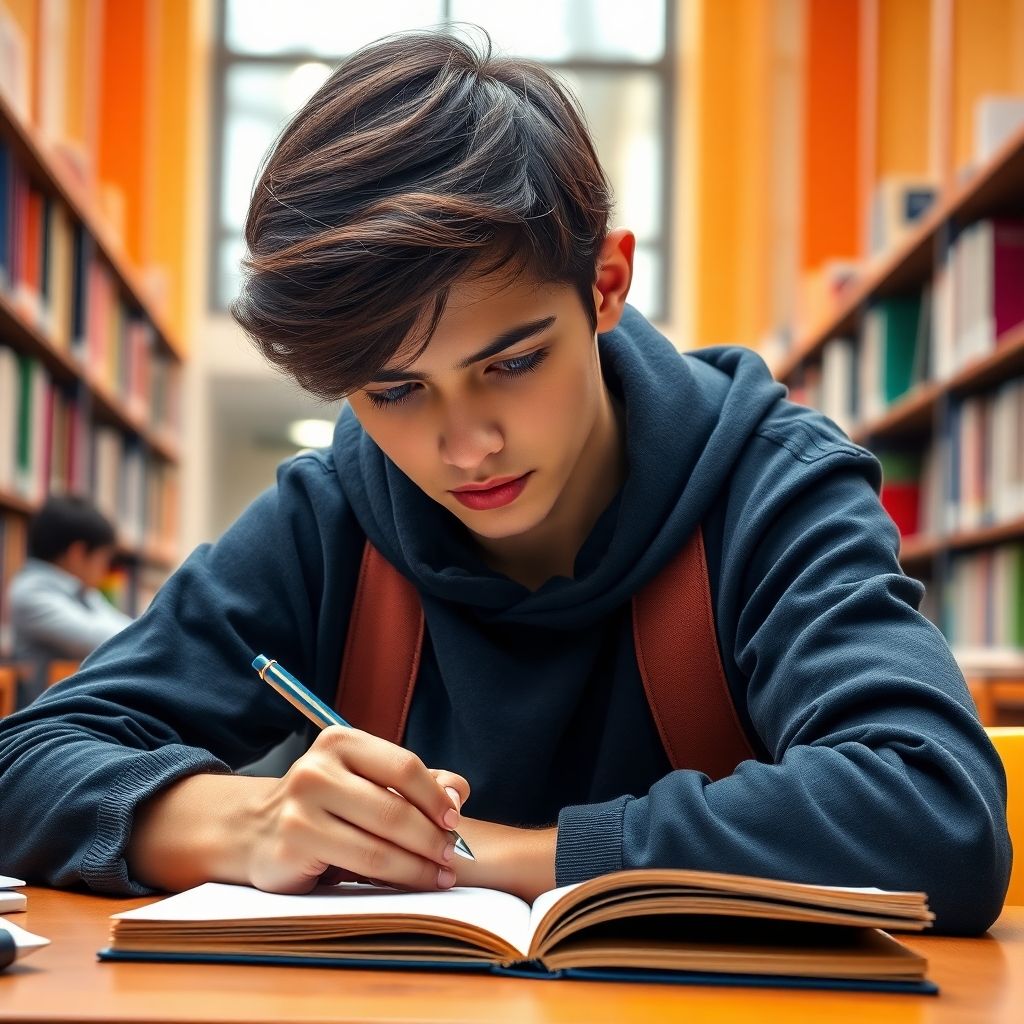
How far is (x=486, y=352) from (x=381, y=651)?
1.30ft

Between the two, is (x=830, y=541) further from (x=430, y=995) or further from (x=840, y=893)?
(x=430, y=995)

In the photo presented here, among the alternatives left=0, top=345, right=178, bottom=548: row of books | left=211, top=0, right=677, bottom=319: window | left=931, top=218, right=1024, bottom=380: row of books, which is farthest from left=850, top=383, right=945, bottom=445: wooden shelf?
left=211, top=0, right=677, bottom=319: window

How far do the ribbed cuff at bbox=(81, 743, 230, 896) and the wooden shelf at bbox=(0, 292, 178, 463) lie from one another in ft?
7.96

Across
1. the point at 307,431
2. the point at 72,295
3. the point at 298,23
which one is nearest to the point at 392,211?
the point at 72,295

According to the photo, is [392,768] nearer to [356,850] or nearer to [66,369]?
[356,850]

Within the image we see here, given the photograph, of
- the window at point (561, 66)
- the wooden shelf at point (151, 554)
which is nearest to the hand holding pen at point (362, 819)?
the wooden shelf at point (151, 554)

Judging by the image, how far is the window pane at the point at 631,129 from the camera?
8.30m

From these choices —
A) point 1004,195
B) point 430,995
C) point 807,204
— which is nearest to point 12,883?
point 430,995

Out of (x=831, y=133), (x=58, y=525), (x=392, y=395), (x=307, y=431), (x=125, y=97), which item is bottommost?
(x=307, y=431)

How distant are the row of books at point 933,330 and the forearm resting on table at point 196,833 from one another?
251 centimetres

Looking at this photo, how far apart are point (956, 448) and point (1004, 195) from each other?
24.2 inches

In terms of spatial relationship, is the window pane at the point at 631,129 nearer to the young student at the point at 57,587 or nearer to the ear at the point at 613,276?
the young student at the point at 57,587

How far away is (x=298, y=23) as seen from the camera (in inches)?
327

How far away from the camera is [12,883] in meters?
0.91
